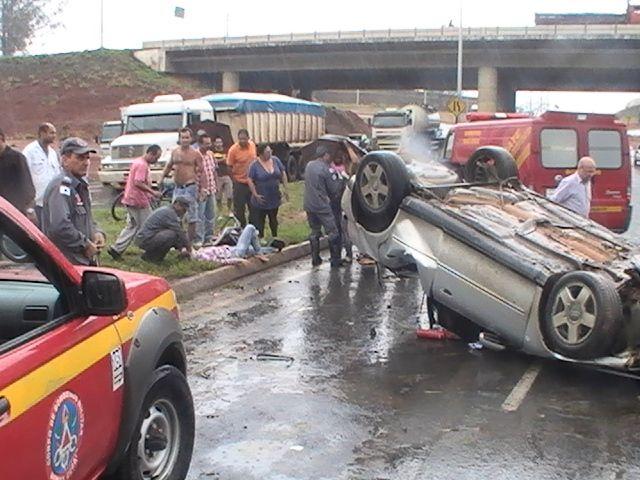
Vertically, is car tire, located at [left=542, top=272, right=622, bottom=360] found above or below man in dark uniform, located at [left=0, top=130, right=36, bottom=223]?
below

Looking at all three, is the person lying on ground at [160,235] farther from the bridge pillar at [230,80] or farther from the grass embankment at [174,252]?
the bridge pillar at [230,80]

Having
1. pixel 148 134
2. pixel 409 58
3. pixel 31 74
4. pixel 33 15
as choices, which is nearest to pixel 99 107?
pixel 31 74

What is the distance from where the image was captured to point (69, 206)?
6.15 m

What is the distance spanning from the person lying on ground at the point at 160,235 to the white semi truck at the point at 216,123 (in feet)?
33.1

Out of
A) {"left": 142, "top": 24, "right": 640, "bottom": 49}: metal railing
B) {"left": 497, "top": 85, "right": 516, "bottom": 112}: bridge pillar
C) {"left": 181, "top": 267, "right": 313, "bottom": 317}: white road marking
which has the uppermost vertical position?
{"left": 142, "top": 24, "right": 640, "bottom": 49}: metal railing

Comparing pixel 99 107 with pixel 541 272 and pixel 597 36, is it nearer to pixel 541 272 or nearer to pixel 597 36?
pixel 597 36

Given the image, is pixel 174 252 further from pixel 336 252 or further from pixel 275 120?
pixel 275 120

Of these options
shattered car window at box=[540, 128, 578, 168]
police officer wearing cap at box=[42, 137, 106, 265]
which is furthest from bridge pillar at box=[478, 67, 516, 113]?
police officer wearing cap at box=[42, 137, 106, 265]

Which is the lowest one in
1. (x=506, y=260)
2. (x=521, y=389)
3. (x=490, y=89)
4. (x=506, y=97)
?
(x=521, y=389)

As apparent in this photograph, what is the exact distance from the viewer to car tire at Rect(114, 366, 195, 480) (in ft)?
11.9

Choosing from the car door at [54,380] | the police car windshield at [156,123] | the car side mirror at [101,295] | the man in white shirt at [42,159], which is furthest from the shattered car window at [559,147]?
the police car windshield at [156,123]

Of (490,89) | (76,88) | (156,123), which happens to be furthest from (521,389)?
(76,88)

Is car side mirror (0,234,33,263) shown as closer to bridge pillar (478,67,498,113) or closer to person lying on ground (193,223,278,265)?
person lying on ground (193,223,278,265)

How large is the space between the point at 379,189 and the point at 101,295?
15.1ft
